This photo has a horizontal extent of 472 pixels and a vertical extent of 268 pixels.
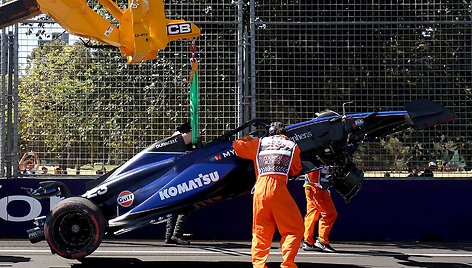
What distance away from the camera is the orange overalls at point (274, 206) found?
815cm

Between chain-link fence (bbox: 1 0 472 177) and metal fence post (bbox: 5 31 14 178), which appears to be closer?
metal fence post (bbox: 5 31 14 178)

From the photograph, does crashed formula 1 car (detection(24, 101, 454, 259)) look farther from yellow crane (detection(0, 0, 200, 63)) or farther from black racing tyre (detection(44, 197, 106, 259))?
yellow crane (detection(0, 0, 200, 63))

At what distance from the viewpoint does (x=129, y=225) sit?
9.26 metres

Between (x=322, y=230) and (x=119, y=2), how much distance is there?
604cm

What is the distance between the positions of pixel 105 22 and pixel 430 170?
5.96 meters

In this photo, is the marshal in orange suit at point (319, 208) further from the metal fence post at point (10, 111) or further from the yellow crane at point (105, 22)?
the metal fence post at point (10, 111)

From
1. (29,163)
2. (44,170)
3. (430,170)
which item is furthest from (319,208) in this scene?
(29,163)

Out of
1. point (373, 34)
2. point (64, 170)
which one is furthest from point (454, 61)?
point (64, 170)

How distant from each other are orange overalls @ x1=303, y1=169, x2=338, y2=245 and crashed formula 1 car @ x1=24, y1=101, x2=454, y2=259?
27.1 inches

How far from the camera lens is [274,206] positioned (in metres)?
8.22

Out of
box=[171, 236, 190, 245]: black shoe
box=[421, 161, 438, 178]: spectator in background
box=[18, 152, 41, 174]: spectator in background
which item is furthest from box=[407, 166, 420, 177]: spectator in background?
box=[18, 152, 41, 174]: spectator in background

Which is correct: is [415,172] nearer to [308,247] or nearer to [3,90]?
[308,247]

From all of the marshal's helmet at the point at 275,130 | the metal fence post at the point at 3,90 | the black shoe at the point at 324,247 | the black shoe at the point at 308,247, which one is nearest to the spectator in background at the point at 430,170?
the black shoe at the point at 324,247

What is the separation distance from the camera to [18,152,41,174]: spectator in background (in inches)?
475
